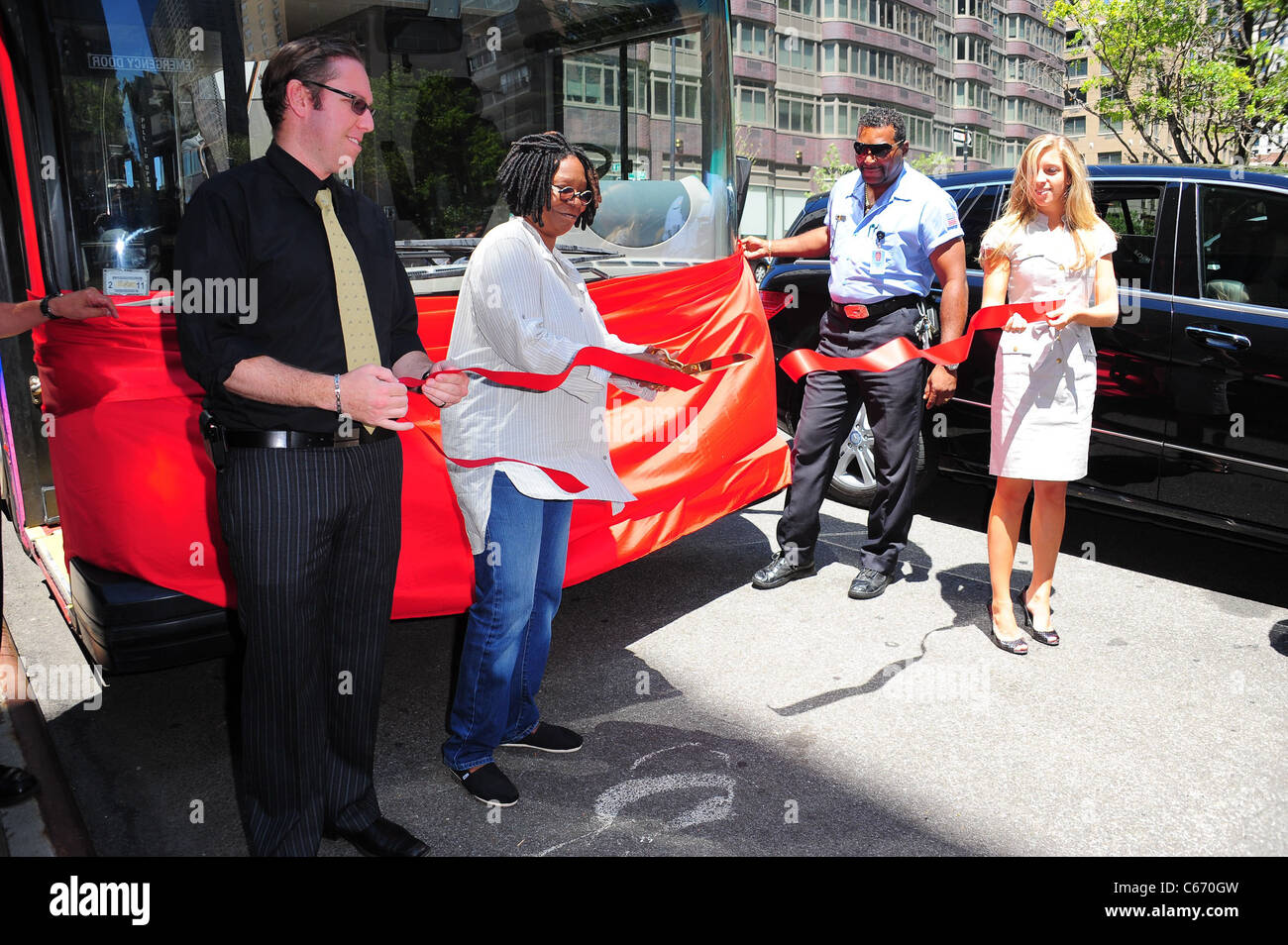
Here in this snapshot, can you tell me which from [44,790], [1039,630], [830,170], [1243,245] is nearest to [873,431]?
[1039,630]

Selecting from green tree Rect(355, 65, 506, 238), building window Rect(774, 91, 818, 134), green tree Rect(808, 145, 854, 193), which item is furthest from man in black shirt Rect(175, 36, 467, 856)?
building window Rect(774, 91, 818, 134)

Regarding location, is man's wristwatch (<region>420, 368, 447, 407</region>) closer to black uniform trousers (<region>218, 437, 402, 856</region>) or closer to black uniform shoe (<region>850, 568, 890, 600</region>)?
black uniform trousers (<region>218, 437, 402, 856</region>)

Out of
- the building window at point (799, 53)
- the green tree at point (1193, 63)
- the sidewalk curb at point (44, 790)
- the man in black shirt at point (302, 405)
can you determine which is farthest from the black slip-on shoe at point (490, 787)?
the building window at point (799, 53)

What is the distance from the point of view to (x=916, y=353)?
184 inches

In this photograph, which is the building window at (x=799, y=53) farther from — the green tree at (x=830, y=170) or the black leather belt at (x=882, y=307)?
the black leather belt at (x=882, y=307)

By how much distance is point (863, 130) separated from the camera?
4.74 meters

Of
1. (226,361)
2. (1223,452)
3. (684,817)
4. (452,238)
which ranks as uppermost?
(452,238)

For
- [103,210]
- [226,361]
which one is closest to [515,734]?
[226,361]

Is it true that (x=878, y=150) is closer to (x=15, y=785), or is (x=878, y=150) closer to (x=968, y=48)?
(x=15, y=785)

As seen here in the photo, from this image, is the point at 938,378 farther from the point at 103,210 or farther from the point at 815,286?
the point at 103,210

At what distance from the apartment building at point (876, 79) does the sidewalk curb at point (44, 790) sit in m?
47.1

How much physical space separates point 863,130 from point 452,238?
75.4 inches

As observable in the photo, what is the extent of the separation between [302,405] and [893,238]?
3055mm

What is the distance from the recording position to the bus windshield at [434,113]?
342cm
